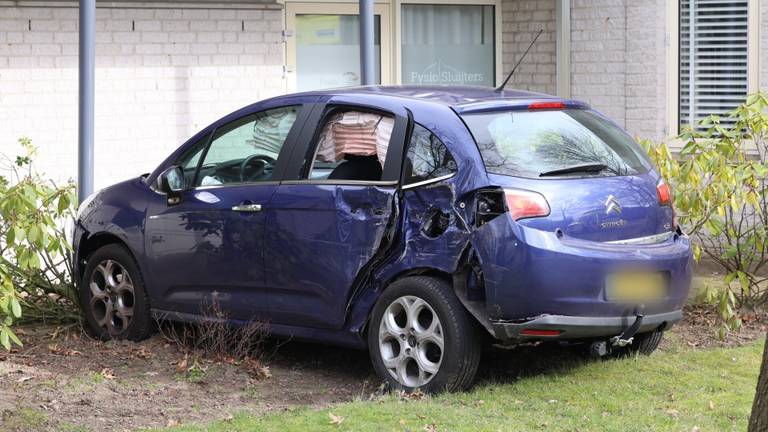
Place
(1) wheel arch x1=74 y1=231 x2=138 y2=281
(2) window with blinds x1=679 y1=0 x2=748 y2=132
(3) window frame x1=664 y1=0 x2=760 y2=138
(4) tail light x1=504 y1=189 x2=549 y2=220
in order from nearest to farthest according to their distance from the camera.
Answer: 1. (4) tail light x1=504 y1=189 x2=549 y2=220
2. (1) wheel arch x1=74 y1=231 x2=138 y2=281
3. (2) window with blinds x1=679 y1=0 x2=748 y2=132
4. (3) window frame x1=664 y1=0 x2=760 y2=138

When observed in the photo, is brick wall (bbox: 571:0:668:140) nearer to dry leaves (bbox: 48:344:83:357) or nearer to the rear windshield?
the rear windshield

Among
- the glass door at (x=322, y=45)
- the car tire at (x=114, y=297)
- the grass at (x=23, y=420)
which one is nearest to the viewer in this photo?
the grass at (x=23, y=420)

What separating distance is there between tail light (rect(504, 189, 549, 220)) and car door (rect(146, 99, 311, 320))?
1.57m

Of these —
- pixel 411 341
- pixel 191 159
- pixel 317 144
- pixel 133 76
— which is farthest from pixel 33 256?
pixel 133 76

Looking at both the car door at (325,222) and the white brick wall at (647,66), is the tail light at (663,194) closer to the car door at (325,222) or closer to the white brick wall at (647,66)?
the car door at (325,222)

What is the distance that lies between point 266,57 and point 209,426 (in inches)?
271

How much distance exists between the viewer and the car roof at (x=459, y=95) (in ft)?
21.4

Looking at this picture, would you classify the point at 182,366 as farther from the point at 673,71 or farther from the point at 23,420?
the point at 673,71

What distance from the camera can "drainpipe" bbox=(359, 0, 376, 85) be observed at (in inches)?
375

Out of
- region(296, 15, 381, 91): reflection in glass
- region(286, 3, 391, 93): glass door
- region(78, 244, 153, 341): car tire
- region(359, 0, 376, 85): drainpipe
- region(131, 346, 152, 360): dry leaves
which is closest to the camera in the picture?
region(131, 346, 152, 360): dry leaves

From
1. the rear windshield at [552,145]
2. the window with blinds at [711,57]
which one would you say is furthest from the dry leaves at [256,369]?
the window with blinds at [711,57]

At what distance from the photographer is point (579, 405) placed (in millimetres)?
6043

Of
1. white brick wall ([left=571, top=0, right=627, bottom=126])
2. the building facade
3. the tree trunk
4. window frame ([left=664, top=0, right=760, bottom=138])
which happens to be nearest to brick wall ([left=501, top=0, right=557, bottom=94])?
the building facade

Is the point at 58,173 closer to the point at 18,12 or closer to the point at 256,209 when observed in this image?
the point at 18,12
